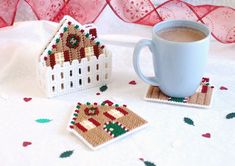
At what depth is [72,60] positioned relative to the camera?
0.70m

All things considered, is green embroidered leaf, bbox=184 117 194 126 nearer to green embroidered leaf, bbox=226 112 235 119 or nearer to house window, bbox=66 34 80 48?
green embroidered leaf, bbox=226 112 235 119

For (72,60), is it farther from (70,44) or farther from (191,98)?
(191,98)

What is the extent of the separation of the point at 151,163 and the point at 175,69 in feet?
0.54

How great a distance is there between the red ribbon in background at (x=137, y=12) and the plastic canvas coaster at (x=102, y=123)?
0.73ft

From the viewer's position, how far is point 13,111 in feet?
2.21

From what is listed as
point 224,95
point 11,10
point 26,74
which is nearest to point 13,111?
point 26,74

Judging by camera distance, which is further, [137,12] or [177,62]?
[137,12]

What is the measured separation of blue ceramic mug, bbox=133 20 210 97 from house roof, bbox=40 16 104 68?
0.08m

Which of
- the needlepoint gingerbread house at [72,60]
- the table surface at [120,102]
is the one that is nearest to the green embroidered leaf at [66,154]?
the table surface at [120,102]

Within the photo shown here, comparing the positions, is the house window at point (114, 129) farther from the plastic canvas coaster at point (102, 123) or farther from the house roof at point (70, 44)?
the house roof at point (70, 44)

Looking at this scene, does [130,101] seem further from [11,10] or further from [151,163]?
[11,10]

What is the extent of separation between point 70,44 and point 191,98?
0.21m

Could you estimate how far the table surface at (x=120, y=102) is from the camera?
58cm

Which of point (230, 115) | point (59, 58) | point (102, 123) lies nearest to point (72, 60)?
point (59, 58)
